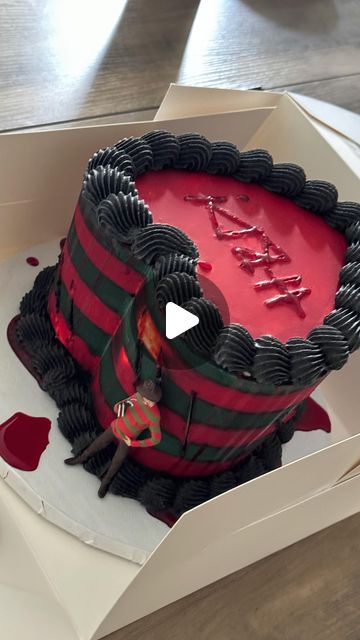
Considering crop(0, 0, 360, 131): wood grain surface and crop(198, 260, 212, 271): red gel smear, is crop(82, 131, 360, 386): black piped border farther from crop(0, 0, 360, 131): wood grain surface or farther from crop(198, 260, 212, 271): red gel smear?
crop(0, 0, 360, 131): wood grain surface

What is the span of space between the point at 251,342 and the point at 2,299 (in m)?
0.39

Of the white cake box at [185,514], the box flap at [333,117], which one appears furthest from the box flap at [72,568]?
the box flap at [333,117]

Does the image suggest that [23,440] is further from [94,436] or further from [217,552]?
[217,552]

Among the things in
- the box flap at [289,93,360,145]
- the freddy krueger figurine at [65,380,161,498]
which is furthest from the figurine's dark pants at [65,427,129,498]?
the box flap at [289,93,360,145]

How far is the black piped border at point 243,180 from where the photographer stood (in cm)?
75

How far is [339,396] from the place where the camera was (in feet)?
3.50

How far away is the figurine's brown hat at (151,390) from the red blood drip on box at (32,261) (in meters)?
0.35

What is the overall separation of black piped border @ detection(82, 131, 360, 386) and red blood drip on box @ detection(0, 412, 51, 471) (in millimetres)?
254

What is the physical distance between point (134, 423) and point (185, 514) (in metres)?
0.20

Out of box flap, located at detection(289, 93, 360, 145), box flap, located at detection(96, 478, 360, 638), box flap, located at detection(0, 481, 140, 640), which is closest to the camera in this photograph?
box flap, located at detection(96, 478, 360, 638)

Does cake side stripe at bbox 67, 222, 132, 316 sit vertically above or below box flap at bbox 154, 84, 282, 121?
below

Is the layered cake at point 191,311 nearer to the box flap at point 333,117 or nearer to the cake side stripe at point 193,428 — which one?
the cake side stripe at point 193,428

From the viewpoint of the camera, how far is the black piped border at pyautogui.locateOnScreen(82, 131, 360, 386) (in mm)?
748

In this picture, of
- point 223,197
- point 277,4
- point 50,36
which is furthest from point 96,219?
point 277,4
